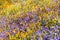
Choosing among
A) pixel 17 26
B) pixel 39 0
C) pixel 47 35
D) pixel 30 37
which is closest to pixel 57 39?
pixel 47 35

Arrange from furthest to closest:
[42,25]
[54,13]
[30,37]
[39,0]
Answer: [39,0] → [54,13] → [42,25] → [30,37]

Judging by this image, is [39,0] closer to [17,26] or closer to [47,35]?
[17,26]

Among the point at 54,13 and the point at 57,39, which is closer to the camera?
the point at 57,39

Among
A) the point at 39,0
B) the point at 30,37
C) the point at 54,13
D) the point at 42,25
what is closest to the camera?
the point at 30,37

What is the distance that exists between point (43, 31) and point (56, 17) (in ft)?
3.90

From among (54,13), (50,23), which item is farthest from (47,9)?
(50,23)

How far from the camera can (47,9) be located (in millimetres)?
10242

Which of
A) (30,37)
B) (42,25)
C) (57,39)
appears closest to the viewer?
(57,39)

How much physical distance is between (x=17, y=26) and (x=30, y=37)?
1.58 meters

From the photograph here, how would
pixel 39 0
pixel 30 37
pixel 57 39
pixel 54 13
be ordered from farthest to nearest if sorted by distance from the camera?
pixel 39 0 → pixel 54 13 → pixel 30 37 → pixel 57 39

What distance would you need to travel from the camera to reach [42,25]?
898 centimetres

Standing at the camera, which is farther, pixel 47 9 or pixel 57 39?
pixel 47 9

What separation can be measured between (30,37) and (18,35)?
27.6 inches

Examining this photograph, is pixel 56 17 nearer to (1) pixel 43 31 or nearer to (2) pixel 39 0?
(1) pixel 43 31
